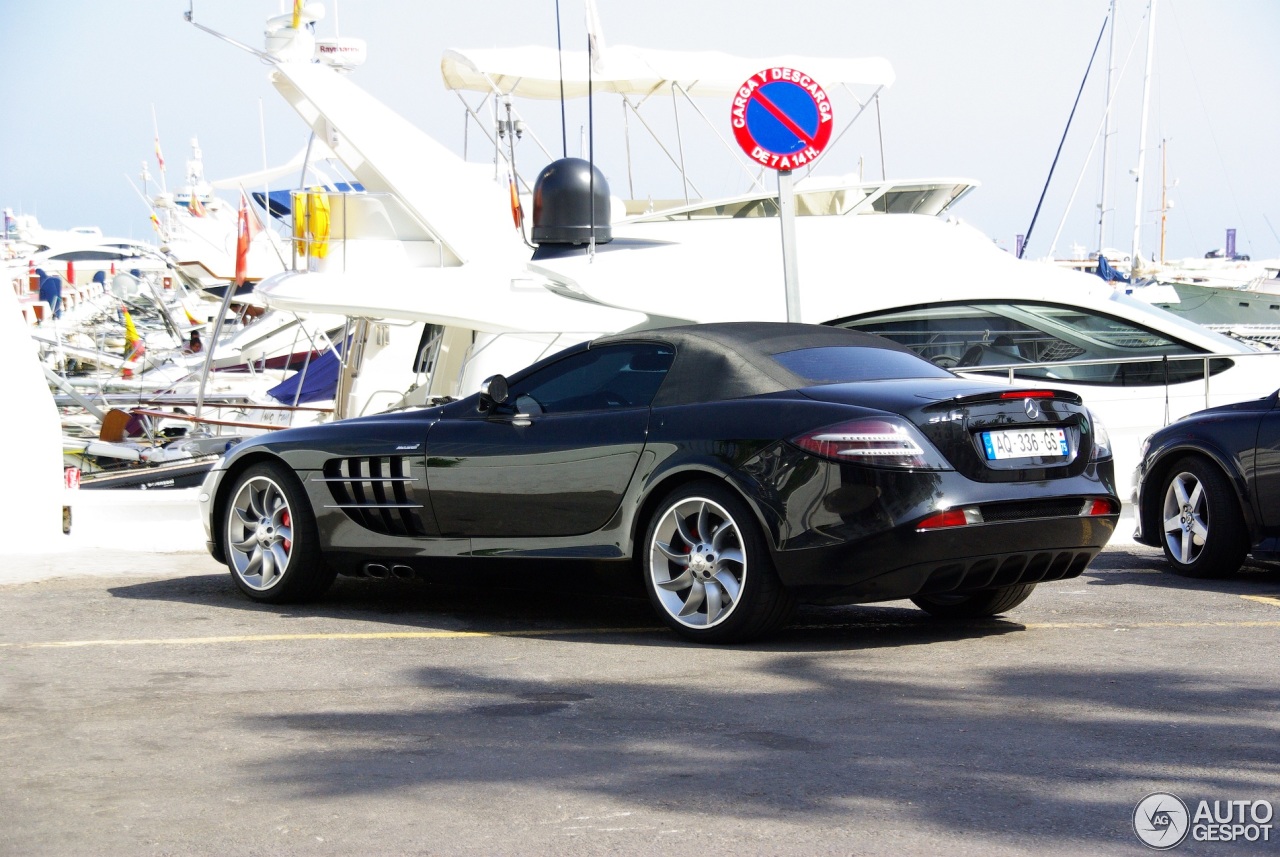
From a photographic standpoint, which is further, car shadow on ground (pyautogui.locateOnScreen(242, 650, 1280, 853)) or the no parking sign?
the no parking sign

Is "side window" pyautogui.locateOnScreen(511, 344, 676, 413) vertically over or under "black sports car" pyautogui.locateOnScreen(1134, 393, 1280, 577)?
over

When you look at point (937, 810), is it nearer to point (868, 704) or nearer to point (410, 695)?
point (868, 704)

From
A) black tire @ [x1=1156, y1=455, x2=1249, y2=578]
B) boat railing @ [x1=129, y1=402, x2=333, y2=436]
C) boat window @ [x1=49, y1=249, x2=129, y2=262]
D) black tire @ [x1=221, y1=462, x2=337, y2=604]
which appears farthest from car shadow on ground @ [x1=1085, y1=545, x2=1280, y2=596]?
boat window @ [x1=49, y1=249, x2=129, y2=262]

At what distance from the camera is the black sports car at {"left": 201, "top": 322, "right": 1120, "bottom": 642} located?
561 cm

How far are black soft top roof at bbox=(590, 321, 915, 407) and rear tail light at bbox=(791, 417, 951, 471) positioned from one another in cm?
46

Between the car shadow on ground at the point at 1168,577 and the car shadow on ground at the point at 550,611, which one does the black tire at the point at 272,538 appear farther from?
the car shadow on ground at the point at 1168,577

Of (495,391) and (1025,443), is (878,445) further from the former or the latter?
(495,391)

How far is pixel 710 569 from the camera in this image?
5.91 metres

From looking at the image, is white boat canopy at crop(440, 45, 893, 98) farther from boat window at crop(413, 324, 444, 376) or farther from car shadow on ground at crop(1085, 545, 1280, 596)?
car shadow on ground at crop(1085, 545, 1280, 596)

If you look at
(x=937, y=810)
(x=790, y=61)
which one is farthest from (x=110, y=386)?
(x=937, y=810)

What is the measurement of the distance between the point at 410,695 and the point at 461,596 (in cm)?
257

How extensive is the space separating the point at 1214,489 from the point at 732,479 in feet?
12.0

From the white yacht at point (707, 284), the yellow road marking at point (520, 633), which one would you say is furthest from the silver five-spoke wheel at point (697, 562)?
the white yacht at point (707, 284)

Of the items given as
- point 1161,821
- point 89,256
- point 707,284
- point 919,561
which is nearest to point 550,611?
point 919,561
